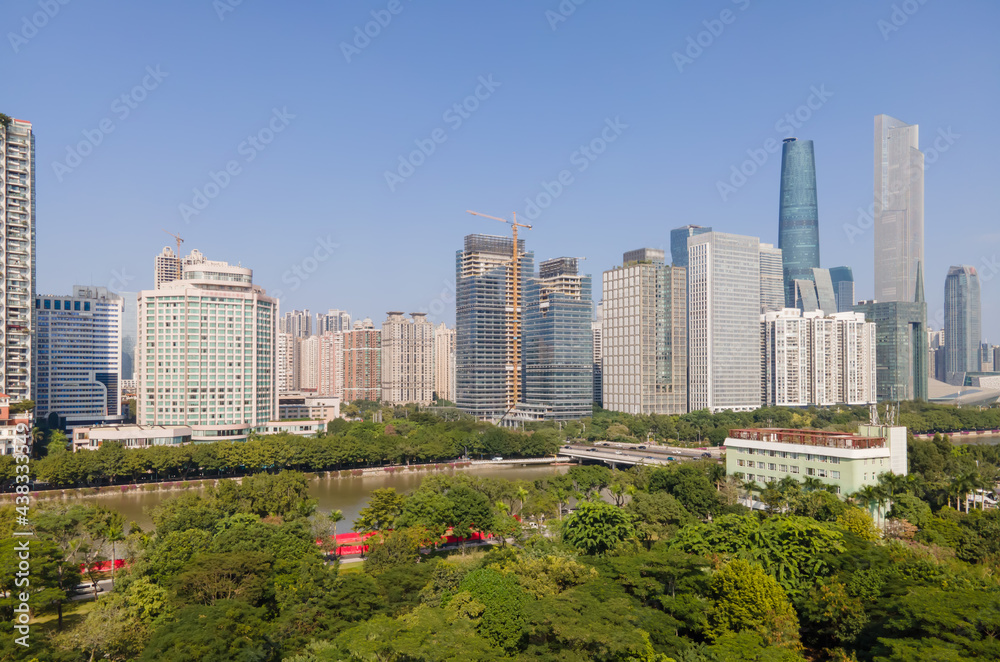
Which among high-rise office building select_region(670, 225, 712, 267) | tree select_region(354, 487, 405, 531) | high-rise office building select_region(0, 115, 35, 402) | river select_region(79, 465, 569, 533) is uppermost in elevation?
high-rise office building select_region(670, 225, 712, 267)

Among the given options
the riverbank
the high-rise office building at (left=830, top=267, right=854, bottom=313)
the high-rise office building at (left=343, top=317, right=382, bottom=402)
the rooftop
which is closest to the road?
the riverbank

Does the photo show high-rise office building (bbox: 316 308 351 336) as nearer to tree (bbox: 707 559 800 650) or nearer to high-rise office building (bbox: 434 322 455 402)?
high-rise office building (bbox: 434 322 455 402)

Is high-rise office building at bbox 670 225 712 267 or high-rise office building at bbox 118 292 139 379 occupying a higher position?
high-rise office building at bbox 670 225 712 267

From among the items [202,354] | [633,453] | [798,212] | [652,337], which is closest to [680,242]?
[798,212]

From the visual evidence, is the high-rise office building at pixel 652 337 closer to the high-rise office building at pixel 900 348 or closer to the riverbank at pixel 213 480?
the riverbank at pixel 213 480

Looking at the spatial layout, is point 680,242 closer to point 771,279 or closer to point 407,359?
point 771,279

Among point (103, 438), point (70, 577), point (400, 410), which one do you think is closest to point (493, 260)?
point (400, 410)
